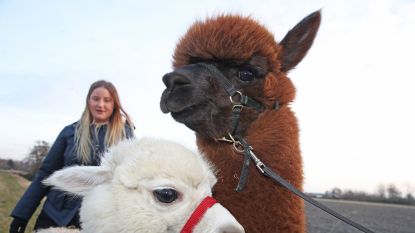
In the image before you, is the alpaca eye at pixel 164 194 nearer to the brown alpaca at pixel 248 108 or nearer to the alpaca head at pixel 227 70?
the brown alpaca at pixel 248 108

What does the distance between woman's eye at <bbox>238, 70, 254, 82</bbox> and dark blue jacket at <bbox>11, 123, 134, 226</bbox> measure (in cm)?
162

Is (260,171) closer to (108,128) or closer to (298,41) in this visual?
(298,41)

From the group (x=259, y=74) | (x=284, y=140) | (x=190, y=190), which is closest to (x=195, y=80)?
(x=259, y=74)

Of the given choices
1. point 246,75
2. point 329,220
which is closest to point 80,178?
point 246,75

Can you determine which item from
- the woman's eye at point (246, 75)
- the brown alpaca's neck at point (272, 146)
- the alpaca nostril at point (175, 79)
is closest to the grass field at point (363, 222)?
the brown alpaca's neck at point (272, 146)

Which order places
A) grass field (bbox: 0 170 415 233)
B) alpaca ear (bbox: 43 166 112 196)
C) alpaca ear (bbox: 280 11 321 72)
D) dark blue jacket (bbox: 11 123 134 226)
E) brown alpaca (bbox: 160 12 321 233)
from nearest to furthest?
alpaca ear (bbox: 43 166 112 196) → brown alpaca (bbox: 160 12 321 233) → alpaca ear (bbox: 280 11 321 72) → dark blue jacket (bbox: 11 123 134 226) → grass field (bbox: 0 170 415 233)

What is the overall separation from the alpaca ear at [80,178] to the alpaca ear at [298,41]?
4.94ft

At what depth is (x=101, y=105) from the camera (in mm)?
3930

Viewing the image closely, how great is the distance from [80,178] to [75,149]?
1741 millimetres

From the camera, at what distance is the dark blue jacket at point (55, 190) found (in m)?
3.64

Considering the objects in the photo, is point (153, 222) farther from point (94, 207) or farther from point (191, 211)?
point (94, 207)

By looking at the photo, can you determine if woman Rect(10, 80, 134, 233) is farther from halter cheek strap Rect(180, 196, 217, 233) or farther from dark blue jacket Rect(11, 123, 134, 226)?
halter cheek strap Rect(180, 196, 217, 233)

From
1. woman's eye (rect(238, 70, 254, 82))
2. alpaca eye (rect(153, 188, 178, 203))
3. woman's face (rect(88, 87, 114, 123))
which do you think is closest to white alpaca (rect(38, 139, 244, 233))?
A: alpaca eye (rect(153, 188, 178, 203))

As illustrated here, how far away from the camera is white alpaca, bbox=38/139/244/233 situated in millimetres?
1903
